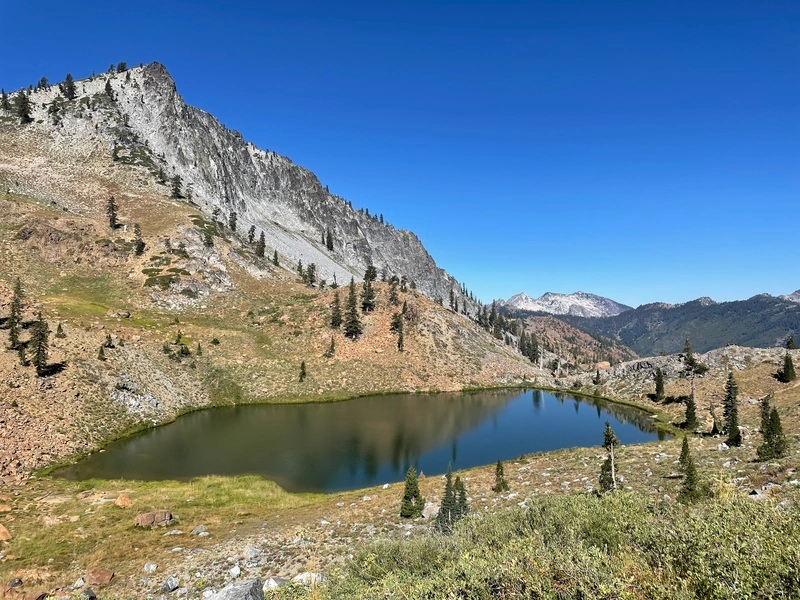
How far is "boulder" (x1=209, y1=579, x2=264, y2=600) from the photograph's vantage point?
11727 mm

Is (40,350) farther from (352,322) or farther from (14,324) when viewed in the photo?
(352,322)

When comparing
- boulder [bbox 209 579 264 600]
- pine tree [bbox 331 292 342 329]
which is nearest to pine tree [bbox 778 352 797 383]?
pine tree [bbox 331 292 342 329]

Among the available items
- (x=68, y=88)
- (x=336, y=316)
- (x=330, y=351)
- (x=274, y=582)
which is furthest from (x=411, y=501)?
(x=68, y=88)

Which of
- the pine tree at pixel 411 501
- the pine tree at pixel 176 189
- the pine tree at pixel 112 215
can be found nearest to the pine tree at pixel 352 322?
the pine tree at pixel 112 215

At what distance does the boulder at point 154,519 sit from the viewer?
1087 inches

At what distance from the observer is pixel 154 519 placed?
28031 mm

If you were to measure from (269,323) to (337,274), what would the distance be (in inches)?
3670

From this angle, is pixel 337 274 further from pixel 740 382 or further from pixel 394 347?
pixel 740 382

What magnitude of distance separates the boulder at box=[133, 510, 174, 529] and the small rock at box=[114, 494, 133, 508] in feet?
12.2

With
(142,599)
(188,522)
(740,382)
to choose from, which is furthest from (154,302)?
(740,382)

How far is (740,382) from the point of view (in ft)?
259

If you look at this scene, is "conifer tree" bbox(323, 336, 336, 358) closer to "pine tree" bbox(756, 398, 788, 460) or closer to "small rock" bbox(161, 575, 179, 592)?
"small rock" bbox(161, 575, 179, 592)

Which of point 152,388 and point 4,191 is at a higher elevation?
point 4,191

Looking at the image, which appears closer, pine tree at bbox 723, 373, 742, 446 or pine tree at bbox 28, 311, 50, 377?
pine tree at bbox 723, 373, 742, 446
